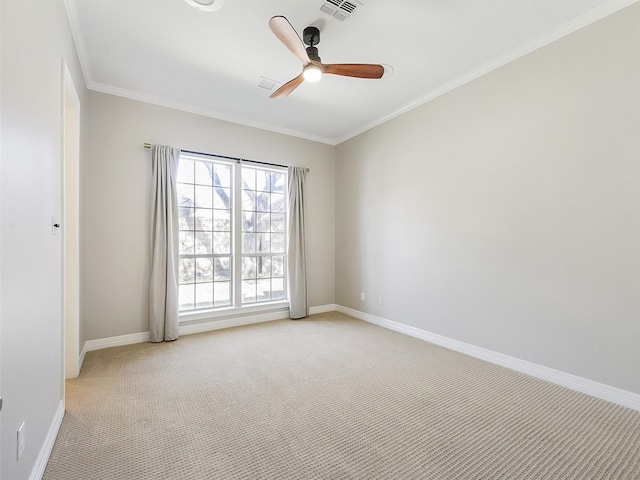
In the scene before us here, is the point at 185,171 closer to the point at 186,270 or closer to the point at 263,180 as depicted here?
the point at 263,180

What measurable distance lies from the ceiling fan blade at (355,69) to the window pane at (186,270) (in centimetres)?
292

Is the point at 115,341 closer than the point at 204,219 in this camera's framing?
Yes

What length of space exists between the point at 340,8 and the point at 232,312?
3717 millimetres

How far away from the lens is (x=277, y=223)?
15.9 feet

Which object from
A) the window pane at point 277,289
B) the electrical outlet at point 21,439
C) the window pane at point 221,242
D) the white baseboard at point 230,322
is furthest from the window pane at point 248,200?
the electrical outlet at point 21,439

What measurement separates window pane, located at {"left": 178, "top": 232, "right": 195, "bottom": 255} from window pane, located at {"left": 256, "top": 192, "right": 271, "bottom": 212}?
1.07m

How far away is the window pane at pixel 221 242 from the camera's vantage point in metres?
Answer: 4.23

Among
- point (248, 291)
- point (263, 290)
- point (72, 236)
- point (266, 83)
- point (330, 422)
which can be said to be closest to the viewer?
point (330, 422)

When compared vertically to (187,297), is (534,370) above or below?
below

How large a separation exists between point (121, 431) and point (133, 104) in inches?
136

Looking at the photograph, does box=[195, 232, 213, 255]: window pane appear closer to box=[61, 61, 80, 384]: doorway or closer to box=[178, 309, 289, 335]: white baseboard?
box=[178, 309, 289, 335]: white baseboard

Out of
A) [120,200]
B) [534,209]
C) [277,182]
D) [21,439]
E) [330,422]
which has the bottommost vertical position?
[330,422]

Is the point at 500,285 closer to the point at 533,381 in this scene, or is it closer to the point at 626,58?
the point at 533,381

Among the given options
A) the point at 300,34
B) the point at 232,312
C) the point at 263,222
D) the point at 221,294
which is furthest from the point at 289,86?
the point at 232,312
